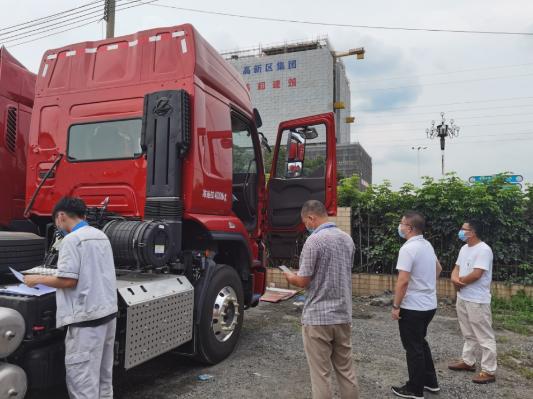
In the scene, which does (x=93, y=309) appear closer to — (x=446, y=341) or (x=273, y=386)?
(x=273, y=386)

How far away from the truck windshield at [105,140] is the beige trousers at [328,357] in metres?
2.22

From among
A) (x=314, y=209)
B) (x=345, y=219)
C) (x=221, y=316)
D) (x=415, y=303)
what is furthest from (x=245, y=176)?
(x=345, y=219)

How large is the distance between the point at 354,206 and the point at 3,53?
19.5 feet

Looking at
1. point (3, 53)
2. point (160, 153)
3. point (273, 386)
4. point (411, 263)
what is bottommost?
point (273, 386)

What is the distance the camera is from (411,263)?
11.4 feet

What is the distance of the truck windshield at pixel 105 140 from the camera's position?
396 centimetres

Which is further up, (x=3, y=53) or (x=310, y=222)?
(x=3, y=53)

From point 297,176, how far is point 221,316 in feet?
6.73

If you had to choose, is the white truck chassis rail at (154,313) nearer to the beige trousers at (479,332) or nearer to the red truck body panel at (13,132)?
the red truck body panel at (13,132)

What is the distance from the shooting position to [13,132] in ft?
14.9

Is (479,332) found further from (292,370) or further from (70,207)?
(70,207)

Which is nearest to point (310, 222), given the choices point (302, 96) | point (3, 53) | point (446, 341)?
point (446, 341)

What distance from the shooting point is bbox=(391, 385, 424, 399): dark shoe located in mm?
3441

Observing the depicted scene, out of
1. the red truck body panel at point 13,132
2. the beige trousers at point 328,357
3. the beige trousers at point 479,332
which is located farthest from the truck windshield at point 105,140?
the beige trousers at point 479,332
